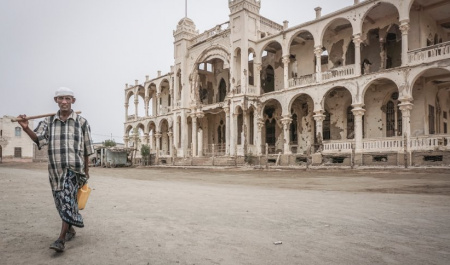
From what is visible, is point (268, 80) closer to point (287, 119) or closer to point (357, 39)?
point (287, 119)

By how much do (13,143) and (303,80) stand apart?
168 ft

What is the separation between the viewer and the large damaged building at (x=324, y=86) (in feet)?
59.5

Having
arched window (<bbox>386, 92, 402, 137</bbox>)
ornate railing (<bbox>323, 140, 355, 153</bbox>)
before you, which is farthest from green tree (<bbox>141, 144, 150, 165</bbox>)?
arched window (<bbox>386, 92, 402, 137</bbox>)

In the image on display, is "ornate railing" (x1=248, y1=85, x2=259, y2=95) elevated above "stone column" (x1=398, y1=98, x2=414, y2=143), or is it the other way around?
"ornate railing" (x1=248, y1=85, x2=259, y2=95)

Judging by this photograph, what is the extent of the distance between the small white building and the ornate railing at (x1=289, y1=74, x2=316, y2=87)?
45694 mm

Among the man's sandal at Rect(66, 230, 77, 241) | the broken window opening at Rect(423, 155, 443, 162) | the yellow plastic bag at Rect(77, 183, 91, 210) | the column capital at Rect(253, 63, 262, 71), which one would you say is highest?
the column capital at Rect(253, 63, 262, 71)

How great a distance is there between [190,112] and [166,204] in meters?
25.9

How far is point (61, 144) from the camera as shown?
356cm

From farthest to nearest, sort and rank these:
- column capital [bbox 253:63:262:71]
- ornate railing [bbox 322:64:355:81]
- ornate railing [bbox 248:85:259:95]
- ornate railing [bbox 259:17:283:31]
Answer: ornate railing [bbox 259:17:283:31]
column capital [bbox 253:63:262:71]
ornate railing [bbox 248:85:259:95]
ornate railing [bbox 322:64:355:81]

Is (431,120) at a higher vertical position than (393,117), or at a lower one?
lower

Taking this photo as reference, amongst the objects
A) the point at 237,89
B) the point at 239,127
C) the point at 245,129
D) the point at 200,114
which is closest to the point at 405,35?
the point at 237,89

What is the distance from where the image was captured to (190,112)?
31641 mm

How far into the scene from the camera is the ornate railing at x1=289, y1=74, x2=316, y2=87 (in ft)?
74.3

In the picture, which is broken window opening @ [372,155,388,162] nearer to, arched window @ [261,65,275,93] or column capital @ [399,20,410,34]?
column capital @ [399,20,410,34]
